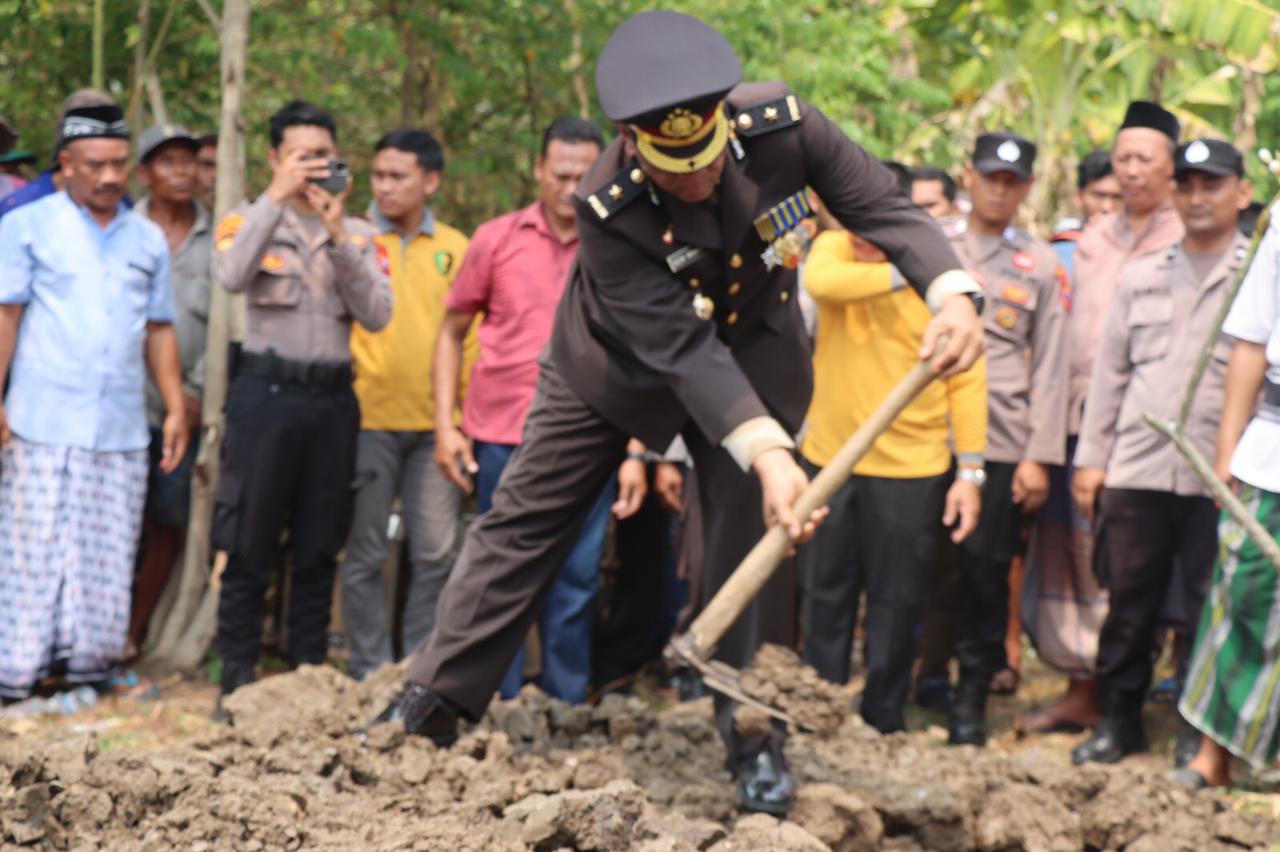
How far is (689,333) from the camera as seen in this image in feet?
12.8

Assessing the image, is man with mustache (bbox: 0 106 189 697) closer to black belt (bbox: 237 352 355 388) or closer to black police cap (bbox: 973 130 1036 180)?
black belt (bbox: 237 352 355 388)

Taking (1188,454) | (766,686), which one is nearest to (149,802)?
(766,686)

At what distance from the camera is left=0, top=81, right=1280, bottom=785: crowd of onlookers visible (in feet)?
18.2

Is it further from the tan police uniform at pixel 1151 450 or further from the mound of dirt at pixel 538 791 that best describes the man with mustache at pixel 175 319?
the tan police uniform at pixel 1151 450

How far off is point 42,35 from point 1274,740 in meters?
5.52

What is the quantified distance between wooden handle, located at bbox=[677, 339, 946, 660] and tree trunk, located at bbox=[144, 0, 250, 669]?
2900 mm

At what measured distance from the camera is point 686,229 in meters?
3.95

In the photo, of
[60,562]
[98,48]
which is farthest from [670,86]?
[98,48]

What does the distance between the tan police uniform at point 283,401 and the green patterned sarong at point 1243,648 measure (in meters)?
2.91

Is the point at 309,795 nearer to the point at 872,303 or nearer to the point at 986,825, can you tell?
the point at 986,825

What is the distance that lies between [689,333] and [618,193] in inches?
14.8

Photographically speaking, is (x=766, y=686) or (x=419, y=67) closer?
(x=766, y=686)

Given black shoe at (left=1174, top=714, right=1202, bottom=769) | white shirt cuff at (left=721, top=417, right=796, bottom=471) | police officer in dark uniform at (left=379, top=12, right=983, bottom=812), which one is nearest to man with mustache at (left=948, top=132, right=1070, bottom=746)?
black shoe at (left=1174, top=714, right=1202, bottom=769)

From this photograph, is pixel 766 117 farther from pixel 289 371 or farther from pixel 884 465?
pixel 289 371
